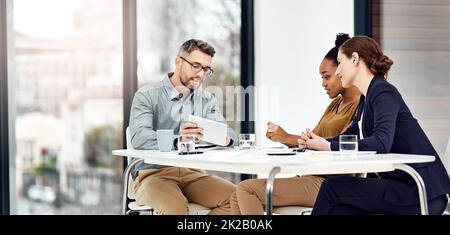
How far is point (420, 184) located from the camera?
1.51 meters

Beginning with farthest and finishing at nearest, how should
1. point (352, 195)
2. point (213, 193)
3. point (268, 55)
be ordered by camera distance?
1. point (268, 55)
2. point (213, 193)
3. point (352, 195)

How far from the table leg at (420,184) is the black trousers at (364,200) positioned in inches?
0.6

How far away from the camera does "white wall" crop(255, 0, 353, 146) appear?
254 cm

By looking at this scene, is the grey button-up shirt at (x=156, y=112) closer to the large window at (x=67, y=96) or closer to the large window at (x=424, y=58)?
the large window at (x=67, y=96)

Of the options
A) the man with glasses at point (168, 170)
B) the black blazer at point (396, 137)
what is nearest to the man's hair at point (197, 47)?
the man with glasses at point (168, 170)

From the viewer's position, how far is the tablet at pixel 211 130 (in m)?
1.89

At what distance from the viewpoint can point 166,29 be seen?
128 inches

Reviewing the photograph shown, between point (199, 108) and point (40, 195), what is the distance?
726 mm

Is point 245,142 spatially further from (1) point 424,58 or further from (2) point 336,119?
(1) point 424,58

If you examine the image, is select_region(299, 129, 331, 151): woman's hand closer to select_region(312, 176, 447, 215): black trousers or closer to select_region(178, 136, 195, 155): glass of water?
select_region(312, 176, 447, 215): black trousers

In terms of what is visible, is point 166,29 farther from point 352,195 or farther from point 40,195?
point 352,195

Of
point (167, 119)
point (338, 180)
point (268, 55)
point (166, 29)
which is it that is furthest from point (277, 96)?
point (338, 180)

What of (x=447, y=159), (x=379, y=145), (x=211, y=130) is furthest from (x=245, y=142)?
(x=447, y=159)

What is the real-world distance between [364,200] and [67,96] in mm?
1486
